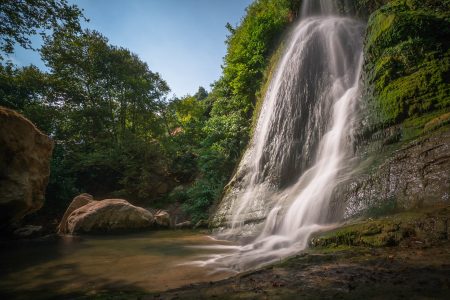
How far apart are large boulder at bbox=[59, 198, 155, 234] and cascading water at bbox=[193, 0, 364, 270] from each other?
3042 mm

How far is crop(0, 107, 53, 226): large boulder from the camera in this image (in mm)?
7523

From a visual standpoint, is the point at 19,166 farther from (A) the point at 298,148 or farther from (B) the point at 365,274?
(B) the point at 365,274

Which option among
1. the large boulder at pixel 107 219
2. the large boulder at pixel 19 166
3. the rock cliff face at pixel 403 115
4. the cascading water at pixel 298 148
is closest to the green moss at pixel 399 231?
the rock cliff face at pixel 403 115

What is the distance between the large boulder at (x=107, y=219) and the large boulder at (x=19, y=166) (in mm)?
1486

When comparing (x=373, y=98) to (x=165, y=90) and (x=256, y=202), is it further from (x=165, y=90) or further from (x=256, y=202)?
(x=165, y=90)

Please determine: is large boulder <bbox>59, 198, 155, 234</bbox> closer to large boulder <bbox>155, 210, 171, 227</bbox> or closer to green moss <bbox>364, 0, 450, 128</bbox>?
large boulder <bbox>155, 210, 171, 227</bbox>

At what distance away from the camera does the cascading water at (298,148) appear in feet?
18.8

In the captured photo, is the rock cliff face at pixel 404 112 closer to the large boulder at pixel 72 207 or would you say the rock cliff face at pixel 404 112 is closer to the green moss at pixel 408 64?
the green moss at pixel 408 64

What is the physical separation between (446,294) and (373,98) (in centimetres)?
592

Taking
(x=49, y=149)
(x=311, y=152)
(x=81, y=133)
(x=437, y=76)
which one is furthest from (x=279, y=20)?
(x=81, y=133)

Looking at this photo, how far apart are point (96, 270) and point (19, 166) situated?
17.9ft

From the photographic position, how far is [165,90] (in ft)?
61.7

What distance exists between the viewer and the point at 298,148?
8539 millimetres

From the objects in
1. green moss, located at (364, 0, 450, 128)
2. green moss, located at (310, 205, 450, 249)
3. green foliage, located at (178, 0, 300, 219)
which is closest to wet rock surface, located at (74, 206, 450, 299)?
green moss, located at (310, 205, 450, 249)
